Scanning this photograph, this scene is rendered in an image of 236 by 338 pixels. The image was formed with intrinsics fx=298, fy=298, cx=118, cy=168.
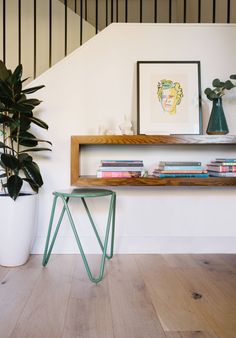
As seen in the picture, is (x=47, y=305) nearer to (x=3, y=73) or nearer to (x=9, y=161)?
(x=9, y=161)

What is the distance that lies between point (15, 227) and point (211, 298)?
1.17m

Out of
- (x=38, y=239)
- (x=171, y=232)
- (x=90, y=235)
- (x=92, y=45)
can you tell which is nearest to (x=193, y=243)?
(x=171, y=232)

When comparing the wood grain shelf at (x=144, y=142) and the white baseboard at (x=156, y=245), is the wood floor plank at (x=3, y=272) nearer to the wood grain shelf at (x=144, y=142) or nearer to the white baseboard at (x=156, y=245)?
the white baseboard at (x=156, y=245)

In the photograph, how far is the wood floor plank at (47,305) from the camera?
3.75ft

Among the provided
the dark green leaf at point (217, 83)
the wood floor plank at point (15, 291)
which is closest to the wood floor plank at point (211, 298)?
the wood floor plank at point (15, 291)

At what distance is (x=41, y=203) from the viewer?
2.17m

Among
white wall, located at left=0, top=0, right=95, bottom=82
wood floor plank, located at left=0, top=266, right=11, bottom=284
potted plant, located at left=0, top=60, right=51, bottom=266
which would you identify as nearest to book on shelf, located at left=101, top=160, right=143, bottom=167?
potted plant, located at left=0, top=60, right=51, bottom=266

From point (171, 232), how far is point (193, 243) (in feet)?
0.60

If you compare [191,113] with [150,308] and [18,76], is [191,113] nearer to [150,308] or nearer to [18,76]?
[18,76]

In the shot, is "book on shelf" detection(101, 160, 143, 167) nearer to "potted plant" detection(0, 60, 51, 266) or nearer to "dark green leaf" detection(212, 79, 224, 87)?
"potted plant" detection(0, 60, 51, 266)

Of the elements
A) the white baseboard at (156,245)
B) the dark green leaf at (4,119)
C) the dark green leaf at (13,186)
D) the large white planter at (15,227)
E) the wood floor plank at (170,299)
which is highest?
the dark green leaf at (4,119)

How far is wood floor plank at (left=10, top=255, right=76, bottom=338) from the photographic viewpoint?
3.75 ft

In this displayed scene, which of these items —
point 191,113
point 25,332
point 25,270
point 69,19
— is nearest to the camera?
point 25,332

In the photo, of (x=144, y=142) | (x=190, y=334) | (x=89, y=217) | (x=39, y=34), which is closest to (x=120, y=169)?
(x=144, y=142)
